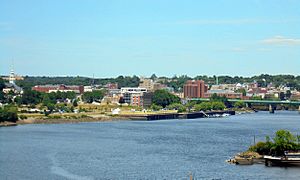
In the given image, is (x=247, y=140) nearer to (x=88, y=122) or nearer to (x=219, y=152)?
(x=219, y=152)

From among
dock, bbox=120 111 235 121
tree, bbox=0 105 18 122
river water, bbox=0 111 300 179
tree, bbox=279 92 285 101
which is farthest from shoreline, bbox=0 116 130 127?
tree, bbox=279 92 285 101

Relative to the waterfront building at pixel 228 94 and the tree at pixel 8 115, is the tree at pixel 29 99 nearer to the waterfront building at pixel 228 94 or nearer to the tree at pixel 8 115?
the tree at pixel 8 115

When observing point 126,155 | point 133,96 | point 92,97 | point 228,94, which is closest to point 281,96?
point 228,94

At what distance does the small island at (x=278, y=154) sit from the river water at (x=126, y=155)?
Result: 657 mm

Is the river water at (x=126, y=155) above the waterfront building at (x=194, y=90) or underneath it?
underneath

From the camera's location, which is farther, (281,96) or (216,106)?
(281,96)

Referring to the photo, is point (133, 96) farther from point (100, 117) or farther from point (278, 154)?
point (278, 154)

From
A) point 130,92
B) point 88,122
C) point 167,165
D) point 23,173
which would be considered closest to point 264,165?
point 167,165

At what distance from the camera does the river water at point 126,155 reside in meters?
33.8

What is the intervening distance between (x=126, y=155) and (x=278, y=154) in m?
9.10

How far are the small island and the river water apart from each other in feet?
2.16

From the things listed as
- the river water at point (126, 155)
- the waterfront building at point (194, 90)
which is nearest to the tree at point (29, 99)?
the river water at point (126, 155)

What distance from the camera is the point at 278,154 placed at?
37469mm

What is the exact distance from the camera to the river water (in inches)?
1329
